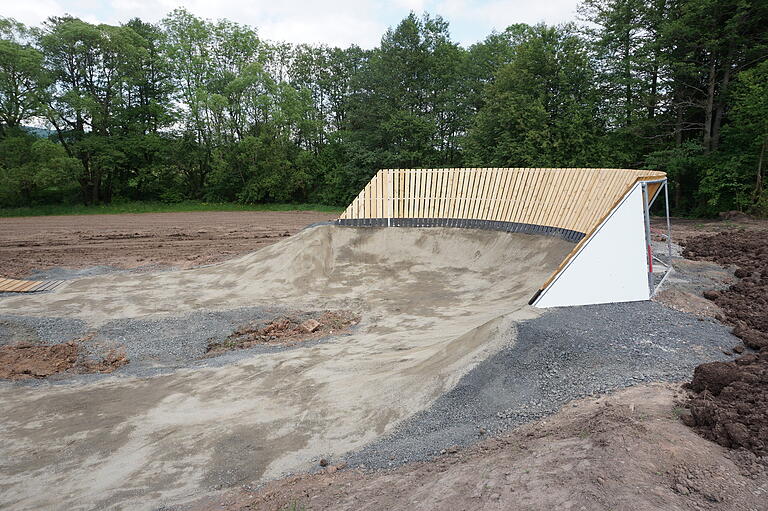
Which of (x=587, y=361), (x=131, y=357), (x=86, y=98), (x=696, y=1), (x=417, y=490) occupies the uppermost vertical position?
(x=696, y=1)

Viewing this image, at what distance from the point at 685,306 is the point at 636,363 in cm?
272

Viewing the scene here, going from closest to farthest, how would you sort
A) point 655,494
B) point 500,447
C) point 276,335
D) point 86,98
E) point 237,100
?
point 655,494 < point 500,447 < point 276,335 < point 86,98 < point 237,100

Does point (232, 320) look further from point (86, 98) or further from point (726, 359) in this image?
point (86, 98)

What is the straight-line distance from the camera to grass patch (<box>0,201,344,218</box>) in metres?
29.8

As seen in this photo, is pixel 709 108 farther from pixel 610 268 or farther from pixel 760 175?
pixel 610 268

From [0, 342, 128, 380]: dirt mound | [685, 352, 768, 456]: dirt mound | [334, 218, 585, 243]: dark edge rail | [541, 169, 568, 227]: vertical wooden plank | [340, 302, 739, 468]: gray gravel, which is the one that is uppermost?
[541, 169, 568, 227]: vertical wooden plank

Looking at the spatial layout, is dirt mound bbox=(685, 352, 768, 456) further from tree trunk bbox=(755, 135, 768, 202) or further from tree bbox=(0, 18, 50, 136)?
tree bbox=(0, 18, 50, 136)

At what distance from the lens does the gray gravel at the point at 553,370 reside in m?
4.80

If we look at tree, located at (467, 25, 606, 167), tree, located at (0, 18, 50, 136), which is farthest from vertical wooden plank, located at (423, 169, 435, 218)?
tree, located at (0, 18, 50, 136)

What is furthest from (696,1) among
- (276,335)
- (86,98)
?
(86,98)

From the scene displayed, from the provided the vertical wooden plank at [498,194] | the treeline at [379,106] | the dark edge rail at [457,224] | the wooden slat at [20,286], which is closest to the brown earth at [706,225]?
the treeline at [379,106]

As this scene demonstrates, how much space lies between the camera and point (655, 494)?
295 centimetres

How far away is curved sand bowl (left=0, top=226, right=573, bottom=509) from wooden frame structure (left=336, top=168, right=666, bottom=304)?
1030 millimetres

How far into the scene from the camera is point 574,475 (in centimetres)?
325
